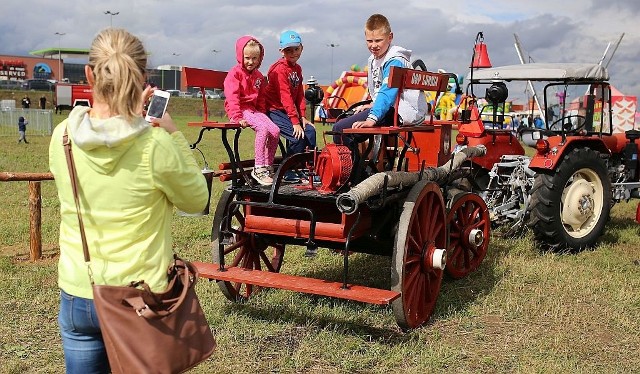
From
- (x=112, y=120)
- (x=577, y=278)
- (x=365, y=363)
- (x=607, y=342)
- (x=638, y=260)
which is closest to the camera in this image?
(x=112, y=120)

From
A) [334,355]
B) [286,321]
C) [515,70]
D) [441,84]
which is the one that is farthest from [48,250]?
[515,70]

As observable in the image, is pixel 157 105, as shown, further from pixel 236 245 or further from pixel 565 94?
pixel 565 94

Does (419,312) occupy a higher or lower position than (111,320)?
lower

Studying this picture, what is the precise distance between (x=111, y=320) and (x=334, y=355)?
2.37 meters

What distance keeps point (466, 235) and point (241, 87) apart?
2.39 m

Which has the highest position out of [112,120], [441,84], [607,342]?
[441,84]

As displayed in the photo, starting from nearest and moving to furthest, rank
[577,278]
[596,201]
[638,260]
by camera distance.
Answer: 1. [577,278]
2. [638,260]
3. [596,201]

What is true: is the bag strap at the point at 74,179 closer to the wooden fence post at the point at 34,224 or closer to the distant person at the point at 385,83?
the distant person at the point at 385,83

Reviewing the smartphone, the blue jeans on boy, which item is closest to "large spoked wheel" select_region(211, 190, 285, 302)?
the blue jeans on boy

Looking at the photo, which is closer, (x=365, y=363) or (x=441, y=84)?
(x=365, y=363)

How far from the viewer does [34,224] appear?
6668 millimetres

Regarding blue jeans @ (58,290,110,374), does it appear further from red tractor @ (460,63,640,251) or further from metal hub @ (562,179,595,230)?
metal hub @ (562,179,595,230)

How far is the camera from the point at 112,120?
2.29m

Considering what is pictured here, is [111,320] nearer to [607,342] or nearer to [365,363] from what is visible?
[365,363]
